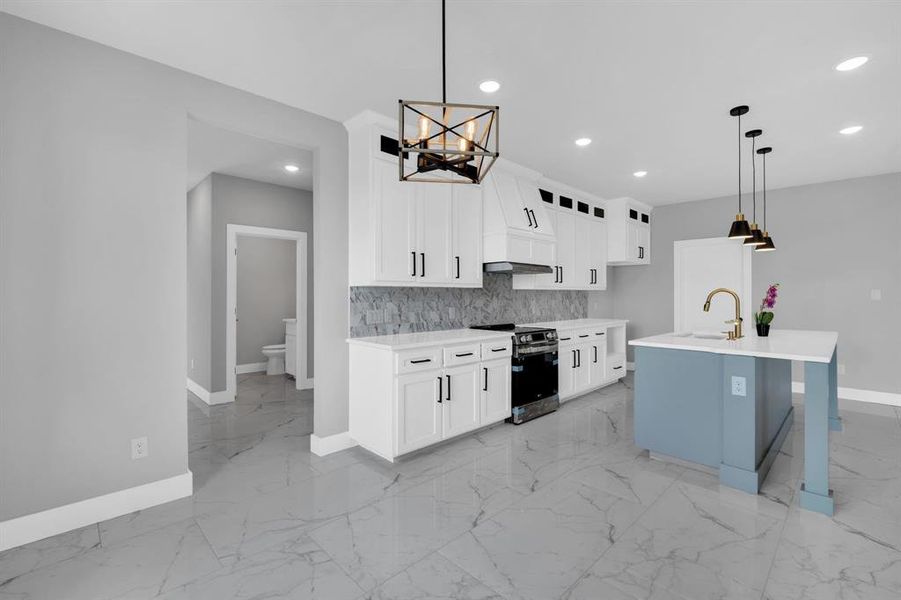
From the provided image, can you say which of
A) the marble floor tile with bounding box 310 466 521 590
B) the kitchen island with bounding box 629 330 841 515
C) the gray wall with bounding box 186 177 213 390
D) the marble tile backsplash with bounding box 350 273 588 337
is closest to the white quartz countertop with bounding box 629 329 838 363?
the kitchen island with bounding box 629 330 841 515

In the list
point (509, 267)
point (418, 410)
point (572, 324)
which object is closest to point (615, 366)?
point (572, 324)

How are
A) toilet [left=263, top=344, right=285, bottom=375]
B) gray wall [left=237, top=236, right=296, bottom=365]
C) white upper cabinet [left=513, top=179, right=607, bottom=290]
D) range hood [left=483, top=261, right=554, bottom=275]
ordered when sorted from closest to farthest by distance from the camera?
range hood [left=483, top=261, right=554, bottom=275]
white upper cabinet [left=513, top=179, right=607, bottom=290]
toilet [left=263, top=344, right=285, bottom=375]
gray wall [left=237, top=236, right=296, bottom=365]

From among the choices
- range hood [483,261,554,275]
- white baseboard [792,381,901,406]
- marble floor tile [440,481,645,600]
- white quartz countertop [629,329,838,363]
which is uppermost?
range hood [483,261,554,275]

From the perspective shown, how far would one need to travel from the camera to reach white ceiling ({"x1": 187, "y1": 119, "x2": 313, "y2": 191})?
3912mm

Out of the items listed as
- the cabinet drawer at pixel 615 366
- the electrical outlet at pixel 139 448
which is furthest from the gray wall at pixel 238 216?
the cabinet drawer at pixel 615 366

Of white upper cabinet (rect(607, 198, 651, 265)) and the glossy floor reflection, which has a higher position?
white upper cabinet (rect(607, 198, 651, 265))

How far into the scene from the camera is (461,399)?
3.56 metres

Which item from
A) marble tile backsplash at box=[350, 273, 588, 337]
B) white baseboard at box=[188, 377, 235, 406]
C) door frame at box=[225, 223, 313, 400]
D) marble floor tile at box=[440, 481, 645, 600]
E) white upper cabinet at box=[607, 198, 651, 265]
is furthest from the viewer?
white upper cabinet at box=[607, 198, 651, 265]

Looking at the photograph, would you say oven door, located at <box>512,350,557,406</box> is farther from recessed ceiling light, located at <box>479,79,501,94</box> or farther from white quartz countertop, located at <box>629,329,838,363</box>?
recessed ceiling light, located at <box>479,79,501,94</box>

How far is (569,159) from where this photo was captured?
14.9 ft

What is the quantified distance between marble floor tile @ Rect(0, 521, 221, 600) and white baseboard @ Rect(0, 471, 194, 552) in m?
0.33

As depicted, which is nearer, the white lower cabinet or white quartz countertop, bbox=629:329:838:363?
white quartz countertop, bbox=629:329:838:363

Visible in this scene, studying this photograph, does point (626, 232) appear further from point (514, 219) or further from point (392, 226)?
point (392, 226)

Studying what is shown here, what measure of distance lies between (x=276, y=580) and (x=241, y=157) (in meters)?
4.03
